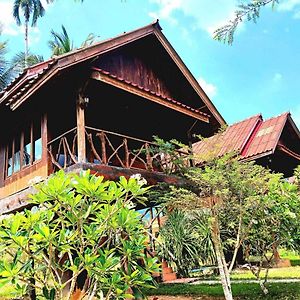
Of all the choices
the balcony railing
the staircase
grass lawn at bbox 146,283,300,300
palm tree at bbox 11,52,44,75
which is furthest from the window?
palm tree at bbox 11,52,44,75

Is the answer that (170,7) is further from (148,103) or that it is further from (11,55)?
(11,55)

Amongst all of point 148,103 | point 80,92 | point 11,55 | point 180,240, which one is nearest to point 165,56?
point 148,103

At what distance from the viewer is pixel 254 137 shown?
14812mm

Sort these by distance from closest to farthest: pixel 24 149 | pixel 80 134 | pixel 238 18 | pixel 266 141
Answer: pixel 238 18 → pixel 80 134 → pixel 24 149 → pixel 266 141

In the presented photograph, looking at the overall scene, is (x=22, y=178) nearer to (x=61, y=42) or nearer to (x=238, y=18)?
(x=238, y=18)

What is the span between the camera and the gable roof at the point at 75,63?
290 inches

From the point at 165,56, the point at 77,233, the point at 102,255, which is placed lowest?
the point at 102,255

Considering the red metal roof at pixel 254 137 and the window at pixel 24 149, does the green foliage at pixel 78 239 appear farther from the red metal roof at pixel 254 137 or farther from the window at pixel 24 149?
the red metal roof at pixel 254 137

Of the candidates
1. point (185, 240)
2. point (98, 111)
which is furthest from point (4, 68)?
point (185, 240)

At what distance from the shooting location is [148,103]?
10.1 m

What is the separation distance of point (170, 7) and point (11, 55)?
26.3m

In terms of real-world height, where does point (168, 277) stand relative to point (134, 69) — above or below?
below

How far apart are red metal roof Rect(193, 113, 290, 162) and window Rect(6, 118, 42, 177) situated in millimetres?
5589

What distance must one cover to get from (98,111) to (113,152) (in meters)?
2.48
